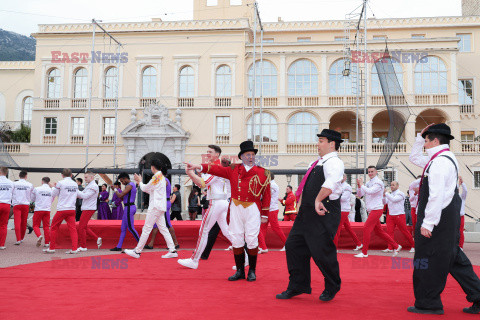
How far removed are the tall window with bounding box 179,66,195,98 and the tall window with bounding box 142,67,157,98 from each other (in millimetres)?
1988

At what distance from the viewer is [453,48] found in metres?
29.7

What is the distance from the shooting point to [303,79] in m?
31.2

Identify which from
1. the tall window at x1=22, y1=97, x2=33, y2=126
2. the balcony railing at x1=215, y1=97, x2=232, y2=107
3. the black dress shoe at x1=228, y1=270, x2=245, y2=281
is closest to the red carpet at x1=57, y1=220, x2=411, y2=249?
the black dress shoe at x1=228, y1=270, x2=245, y2=281

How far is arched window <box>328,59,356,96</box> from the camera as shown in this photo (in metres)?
30.7

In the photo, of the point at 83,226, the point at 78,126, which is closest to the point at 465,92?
the point at 78,126

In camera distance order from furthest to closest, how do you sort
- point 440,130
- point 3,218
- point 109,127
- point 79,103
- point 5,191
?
point 79,103
point 109,127
point 3,218
point 5,191
point 440,130

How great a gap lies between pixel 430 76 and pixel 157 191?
1049 inches

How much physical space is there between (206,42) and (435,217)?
29.3m

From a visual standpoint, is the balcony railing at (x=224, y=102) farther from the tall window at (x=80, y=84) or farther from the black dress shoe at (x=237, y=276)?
the black dress shoe at (x=237, y=276)

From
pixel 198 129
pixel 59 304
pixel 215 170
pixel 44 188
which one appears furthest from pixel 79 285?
pixel 198 129

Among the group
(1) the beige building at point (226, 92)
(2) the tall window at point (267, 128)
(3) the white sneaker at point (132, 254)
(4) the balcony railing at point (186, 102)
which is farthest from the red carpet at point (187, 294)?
(4) the balcony railing at point (186, 102)

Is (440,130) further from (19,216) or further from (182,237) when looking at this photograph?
(19,216)

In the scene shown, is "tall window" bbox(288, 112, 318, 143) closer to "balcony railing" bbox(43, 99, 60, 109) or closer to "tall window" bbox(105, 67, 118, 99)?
"tall window" bbox(105, 67, 118, 99)

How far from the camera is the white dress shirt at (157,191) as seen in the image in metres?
8.81
